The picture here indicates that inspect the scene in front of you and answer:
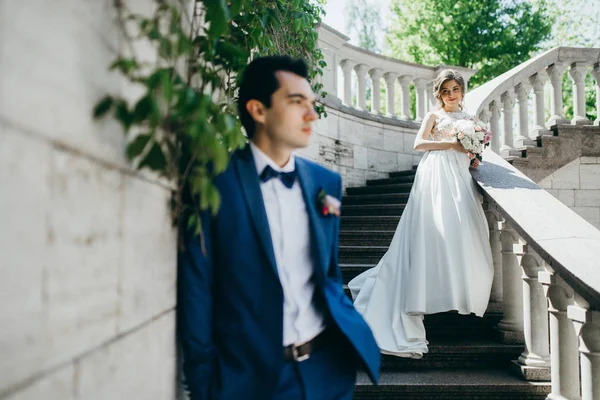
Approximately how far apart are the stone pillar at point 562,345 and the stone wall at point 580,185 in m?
4.32

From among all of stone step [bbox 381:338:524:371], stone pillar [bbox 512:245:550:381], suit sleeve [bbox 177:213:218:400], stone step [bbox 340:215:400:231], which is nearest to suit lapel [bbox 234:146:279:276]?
suit sleeve [bbox 177:213:218:400]

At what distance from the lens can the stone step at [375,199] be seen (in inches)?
261

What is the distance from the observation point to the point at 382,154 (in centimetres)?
854

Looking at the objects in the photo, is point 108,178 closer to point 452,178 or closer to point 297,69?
point 297,69

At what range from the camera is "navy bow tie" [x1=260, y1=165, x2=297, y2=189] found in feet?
5.59

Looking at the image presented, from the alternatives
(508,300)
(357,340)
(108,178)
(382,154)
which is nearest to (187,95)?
(108,178)

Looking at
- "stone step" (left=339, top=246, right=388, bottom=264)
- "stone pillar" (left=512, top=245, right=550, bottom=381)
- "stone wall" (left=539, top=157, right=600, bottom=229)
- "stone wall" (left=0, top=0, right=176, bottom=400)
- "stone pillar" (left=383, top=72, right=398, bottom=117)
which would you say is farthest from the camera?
"stone pillar" (left=383, top=72, right=398, bottom=117)

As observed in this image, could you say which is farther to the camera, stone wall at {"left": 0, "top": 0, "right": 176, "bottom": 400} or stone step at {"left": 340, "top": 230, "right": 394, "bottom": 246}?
stone step at {"left": 340, "top": 230, "right": 394, "bottom": 246}

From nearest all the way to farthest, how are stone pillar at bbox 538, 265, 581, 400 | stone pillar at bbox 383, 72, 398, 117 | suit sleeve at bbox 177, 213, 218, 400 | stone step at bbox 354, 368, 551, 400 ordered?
1. suit sleeve at bbox 177, 213, 218, 400
2. stone pillar at bbox 538, 265, 581, 400
3. stone step at bbox 354, 368, 551, 400
4. stone pillar at bbox 383, 72, 398, 117

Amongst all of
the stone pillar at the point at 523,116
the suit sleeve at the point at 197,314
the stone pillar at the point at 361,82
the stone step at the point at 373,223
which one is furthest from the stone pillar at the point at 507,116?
the suit sleeve at the point at 197,314

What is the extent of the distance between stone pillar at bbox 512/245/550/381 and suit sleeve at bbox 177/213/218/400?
103 inches

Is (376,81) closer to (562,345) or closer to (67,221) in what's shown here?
(562,345)

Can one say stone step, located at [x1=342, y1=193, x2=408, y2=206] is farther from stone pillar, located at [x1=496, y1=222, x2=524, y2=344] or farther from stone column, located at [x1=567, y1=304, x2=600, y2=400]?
stone column, located at [x1=567, y1=304, x2=600, y2=400]

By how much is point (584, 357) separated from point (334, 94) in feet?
18.7
